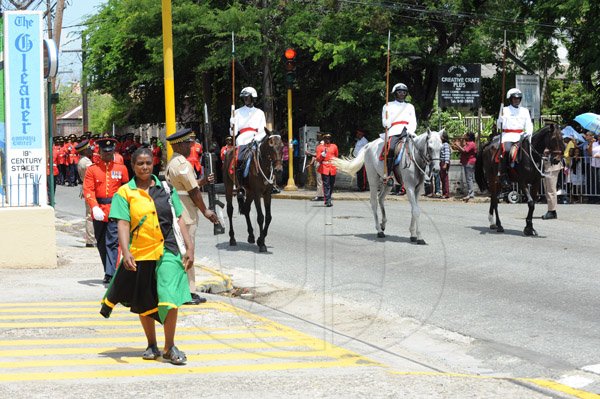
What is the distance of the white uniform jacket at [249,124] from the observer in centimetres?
1778

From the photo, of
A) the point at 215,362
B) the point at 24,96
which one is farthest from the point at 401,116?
the point at 215,362

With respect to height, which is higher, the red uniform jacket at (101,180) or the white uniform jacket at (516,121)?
the white uniform jacket at (516,121)

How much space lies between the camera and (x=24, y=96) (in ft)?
49.5

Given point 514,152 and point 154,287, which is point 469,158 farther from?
point 154,287

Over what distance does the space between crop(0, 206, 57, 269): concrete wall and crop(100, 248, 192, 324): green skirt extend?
6390 mm

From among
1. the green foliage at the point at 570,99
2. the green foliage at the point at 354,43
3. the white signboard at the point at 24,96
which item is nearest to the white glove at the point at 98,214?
the white signboard at the point at 24,96

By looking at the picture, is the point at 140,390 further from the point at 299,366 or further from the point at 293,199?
the point at 293,199

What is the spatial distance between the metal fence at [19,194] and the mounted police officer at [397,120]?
6.53 metres

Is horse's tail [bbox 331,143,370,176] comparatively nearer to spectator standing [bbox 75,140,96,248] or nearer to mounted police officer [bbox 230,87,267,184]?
mounted police officer [bbox 230,87,267,184]

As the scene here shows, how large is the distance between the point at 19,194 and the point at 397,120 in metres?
7.05

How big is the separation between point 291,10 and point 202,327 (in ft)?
88.9

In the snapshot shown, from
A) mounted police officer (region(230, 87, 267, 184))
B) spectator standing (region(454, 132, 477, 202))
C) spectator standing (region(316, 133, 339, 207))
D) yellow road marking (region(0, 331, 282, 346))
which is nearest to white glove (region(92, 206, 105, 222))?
yellow road marking (region(0, 331, 282, 346))

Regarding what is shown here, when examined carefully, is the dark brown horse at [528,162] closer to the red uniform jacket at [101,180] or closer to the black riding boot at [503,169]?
the black riding boot at [503,169]

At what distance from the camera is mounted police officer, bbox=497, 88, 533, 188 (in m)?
19.5
